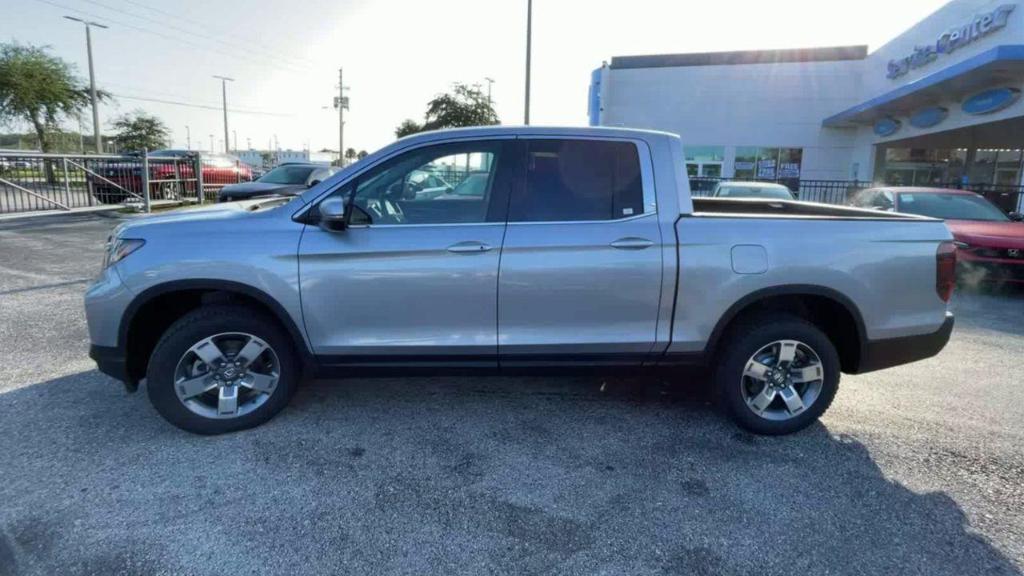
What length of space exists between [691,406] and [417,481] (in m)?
2.08

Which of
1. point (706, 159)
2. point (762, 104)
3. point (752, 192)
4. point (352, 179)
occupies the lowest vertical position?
point (352, 179)

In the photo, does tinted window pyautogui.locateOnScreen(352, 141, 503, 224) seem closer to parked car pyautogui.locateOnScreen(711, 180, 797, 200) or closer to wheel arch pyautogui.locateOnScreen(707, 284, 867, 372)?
wheel arch pyautogui.locateOnScreen(707, 284, 867, 372)

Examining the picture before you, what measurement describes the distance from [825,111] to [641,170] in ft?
87.5

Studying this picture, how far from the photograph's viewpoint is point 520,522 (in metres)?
2.77

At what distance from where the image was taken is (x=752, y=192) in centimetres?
1087

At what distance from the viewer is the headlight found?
3.37m

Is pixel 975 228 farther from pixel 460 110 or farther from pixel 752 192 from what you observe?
pixel 460 110

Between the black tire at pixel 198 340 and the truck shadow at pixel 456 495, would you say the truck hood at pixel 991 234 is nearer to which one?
the truck shadow at pixel 456 495

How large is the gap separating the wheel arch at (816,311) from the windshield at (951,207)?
6563 mm

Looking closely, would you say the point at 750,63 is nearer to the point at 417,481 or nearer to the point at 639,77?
the point at 639,77

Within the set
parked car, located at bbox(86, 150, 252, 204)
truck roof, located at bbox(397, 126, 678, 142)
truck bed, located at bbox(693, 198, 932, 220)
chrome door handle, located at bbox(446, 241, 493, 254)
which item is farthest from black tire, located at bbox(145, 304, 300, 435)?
→ parked car, located at bbox(86, 150, 252, 204)

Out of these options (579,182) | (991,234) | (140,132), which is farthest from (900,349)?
(140,132)

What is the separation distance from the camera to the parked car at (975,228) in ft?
24.9

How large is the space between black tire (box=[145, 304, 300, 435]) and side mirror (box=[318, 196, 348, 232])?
707 millimetres
